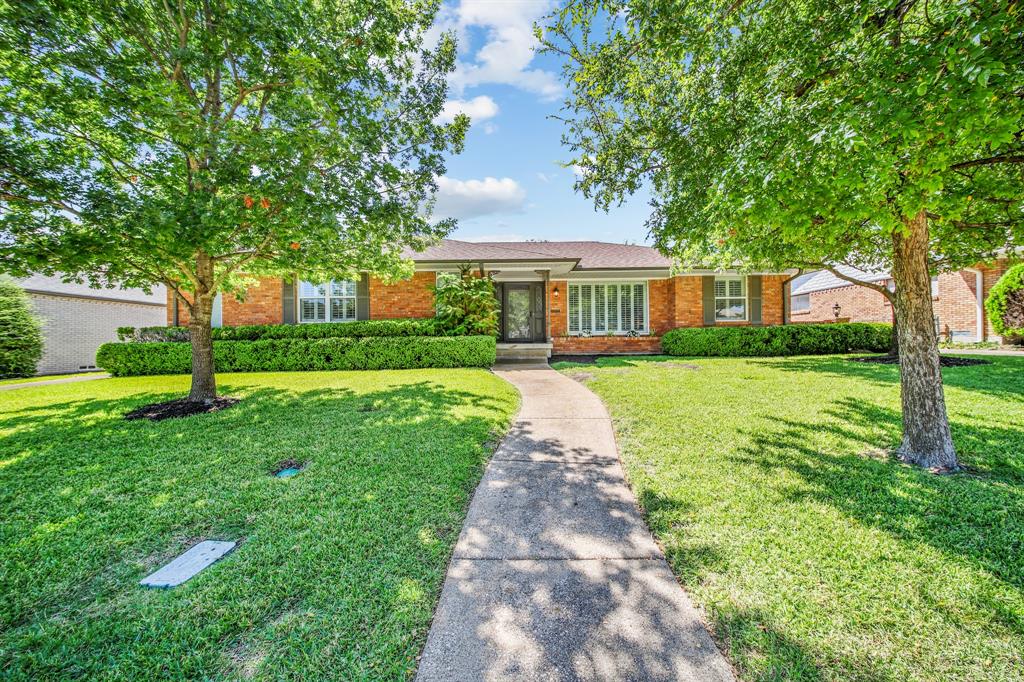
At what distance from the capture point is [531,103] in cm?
739

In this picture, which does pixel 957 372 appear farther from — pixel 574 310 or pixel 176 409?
pixel 176 409

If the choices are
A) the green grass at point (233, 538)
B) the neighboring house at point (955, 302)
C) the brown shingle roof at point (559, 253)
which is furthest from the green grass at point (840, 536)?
the neighboring house at point (955, 302)

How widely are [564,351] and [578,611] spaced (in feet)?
42.9

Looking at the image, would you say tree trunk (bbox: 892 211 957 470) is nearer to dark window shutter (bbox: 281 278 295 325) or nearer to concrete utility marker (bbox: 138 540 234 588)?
concrete utility marker (bbox: 138 540 234 588)

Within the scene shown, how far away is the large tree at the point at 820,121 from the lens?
2.24 meters

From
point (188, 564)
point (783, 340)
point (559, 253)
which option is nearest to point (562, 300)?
point (559, 253)

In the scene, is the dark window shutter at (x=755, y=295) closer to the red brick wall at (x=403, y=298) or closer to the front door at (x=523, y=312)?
the front door at (x=523, y=312)

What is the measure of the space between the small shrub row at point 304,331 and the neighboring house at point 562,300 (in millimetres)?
1360

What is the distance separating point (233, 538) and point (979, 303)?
2321cm

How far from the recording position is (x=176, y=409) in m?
6.13

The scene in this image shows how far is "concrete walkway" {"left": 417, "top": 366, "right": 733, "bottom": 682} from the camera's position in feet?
5.57

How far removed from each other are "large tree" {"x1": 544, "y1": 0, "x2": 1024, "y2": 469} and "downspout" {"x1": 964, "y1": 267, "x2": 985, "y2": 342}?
1415 centimetres

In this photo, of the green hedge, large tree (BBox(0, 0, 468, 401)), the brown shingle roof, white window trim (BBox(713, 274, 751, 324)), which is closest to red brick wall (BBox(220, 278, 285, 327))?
the green hedge

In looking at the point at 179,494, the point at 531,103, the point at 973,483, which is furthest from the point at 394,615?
the point at 531,103
